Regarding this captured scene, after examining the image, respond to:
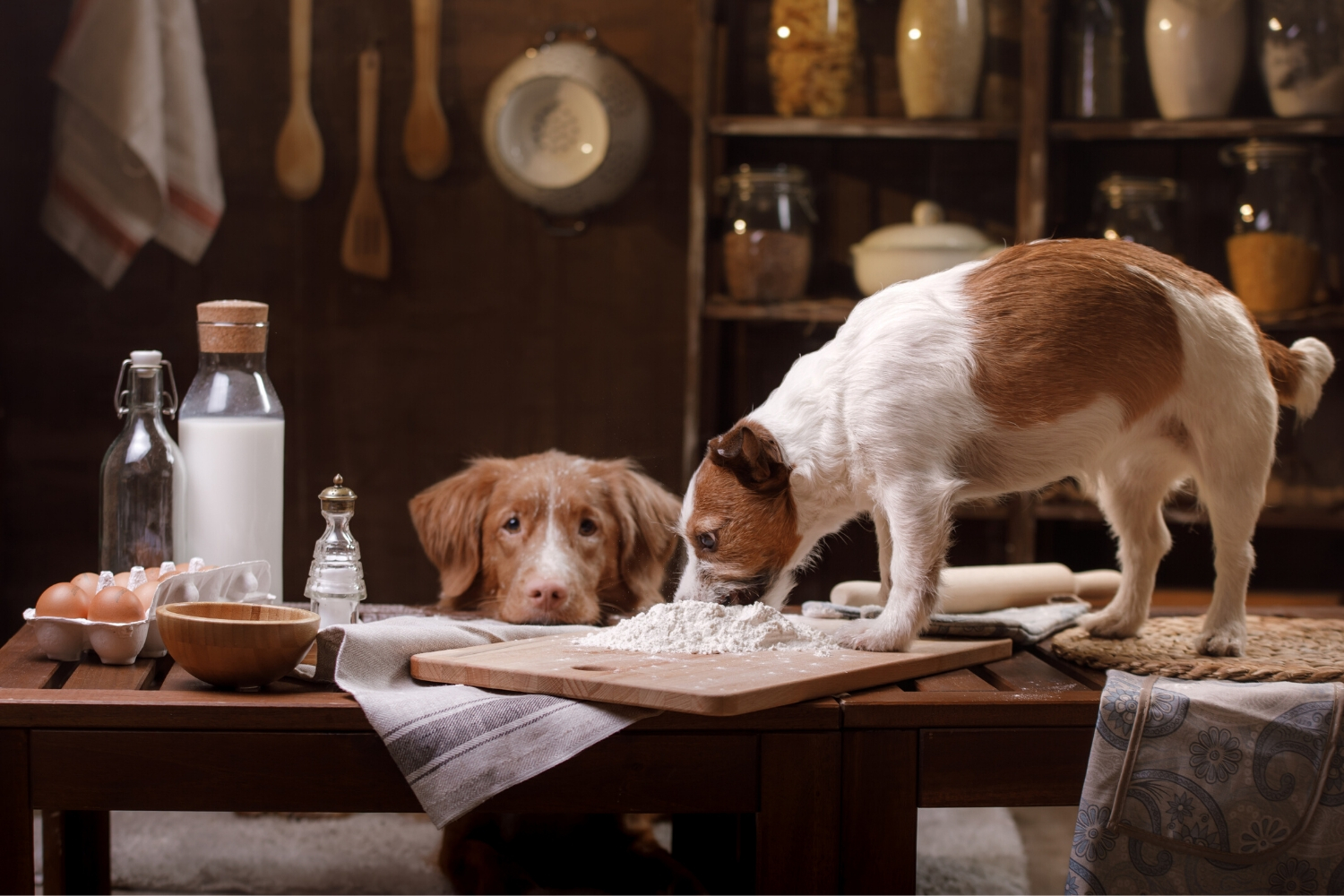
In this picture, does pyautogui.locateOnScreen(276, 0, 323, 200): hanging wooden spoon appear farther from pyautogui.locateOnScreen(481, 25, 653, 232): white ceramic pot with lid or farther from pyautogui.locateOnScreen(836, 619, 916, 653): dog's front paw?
pyautogui.locateOnScreen(836, 619, 916, 653): dog's front paw

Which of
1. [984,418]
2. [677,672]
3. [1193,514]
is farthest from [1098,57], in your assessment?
[677,672]

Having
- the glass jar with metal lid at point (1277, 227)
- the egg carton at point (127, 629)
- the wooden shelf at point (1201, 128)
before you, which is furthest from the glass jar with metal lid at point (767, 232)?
the egg carton at point (127, 629)

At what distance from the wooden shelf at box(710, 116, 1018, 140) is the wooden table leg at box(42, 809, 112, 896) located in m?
1.56

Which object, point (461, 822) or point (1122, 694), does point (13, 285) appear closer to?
point (461, 822)

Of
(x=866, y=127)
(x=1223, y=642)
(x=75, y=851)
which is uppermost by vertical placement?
(x=866, y=127)

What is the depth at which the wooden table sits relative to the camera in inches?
41.4

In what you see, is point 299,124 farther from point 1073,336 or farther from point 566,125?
point 1073,336

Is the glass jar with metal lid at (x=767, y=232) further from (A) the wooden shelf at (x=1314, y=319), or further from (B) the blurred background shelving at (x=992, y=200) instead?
(A) the wooden shelf at (x=1314, y=319)

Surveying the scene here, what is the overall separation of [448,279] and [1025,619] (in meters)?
1.44

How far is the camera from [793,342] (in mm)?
2551

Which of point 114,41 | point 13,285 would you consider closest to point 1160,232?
point 114,41

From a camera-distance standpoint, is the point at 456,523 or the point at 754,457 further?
the point at 456,523

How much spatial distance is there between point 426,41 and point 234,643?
5.40 feet

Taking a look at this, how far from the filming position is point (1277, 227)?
2.24 m
